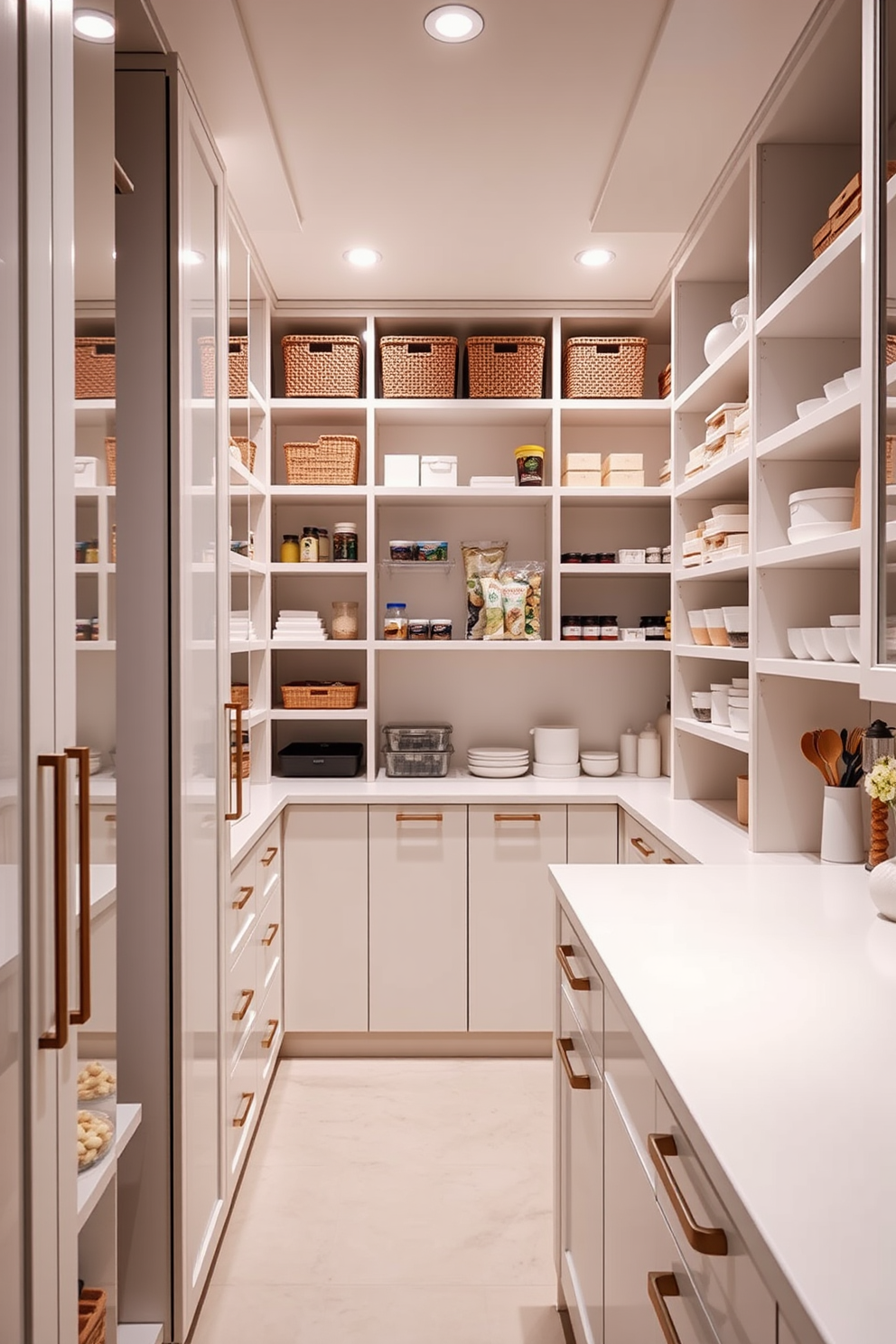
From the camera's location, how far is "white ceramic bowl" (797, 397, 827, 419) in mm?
2115

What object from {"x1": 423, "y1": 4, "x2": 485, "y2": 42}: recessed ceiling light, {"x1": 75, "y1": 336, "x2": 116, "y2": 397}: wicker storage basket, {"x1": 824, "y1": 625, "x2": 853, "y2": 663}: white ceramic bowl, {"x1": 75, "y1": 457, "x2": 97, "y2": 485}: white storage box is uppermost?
{"x1": 423, "y1": 4, "x2": 485, "y2": 42}: recessed ceiling light

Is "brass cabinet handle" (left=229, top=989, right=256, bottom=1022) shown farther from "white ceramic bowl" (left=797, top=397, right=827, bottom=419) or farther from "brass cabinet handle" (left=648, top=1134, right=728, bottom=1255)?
"white ceramic bowl" (left=797, top=397, right=827, bottom=419)

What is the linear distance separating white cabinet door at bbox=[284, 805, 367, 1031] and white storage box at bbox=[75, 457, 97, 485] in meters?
2.11

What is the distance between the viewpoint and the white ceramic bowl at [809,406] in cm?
212

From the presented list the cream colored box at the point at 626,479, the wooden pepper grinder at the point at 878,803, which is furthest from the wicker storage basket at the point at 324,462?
the wooden pepper grinder at the point at 878,803

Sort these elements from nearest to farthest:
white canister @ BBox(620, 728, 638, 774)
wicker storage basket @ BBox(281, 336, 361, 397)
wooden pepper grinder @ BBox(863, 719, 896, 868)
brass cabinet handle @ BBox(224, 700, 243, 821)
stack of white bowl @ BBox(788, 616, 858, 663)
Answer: stack of white bowl @ BBox(788, 616, 858, 663), wooden pepper grinder @ BBox(863, 719, 896, 868), brass cabinet handle @ BBox(224, 700, 243, 821), wicker storage basket @ BBox(281, 336, 361, 397), white canister @ BBox(620, 728, 638, 774)

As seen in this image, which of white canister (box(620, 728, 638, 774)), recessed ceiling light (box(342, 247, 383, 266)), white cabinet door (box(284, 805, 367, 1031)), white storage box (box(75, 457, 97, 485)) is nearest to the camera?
white storage box (box(75, 457, 97, 485))

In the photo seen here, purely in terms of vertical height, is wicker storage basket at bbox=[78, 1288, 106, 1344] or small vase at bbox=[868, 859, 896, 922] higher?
small vase at bbox=[868, 859, 896, 922]

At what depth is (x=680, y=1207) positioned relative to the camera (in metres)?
0.99

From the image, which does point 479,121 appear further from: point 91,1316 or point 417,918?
point 91,1316

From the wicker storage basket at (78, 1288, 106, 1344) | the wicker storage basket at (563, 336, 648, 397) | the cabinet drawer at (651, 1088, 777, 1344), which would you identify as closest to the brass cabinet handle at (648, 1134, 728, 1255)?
the cabinet drawer at (651, 1088, 777, 1344)

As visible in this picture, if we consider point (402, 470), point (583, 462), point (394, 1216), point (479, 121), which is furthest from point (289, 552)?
point (394, 1216)

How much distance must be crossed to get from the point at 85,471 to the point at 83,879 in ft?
1.70

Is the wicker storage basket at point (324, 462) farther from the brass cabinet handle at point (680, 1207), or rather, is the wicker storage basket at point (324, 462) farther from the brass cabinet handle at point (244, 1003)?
the brass cabinet handle at point (680, 1207)
